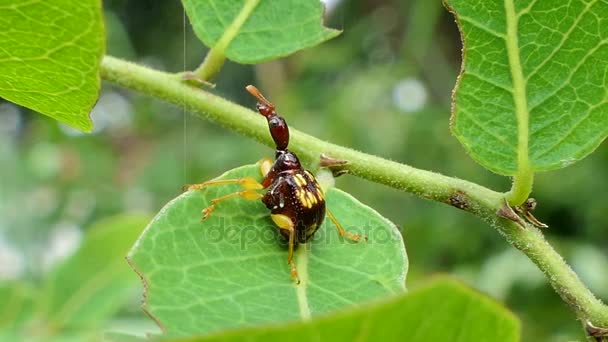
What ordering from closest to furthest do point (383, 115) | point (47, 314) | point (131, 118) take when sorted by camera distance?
point (47, 314) < point (383, 115) < point (131, 118)

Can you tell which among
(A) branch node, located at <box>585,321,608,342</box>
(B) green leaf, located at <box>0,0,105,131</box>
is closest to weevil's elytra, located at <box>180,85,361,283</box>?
(B) green leaf, located at <box>0,0,105,131</box>

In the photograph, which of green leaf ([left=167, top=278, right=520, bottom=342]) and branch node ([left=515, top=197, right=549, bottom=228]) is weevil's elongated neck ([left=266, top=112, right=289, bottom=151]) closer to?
branch node ([left=515, top=197, right=549, bottom=228])

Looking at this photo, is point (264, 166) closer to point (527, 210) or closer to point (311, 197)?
point (311, 197)

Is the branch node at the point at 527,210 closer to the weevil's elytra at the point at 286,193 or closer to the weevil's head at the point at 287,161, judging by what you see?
the weevil's elytra at the point at 286,193

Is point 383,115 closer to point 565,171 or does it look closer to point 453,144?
point 453,144

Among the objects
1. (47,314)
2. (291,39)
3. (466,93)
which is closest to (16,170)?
(47,314)

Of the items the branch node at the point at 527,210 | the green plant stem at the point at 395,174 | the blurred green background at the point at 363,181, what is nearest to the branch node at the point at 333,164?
the green plant stem at the point at 395,174
